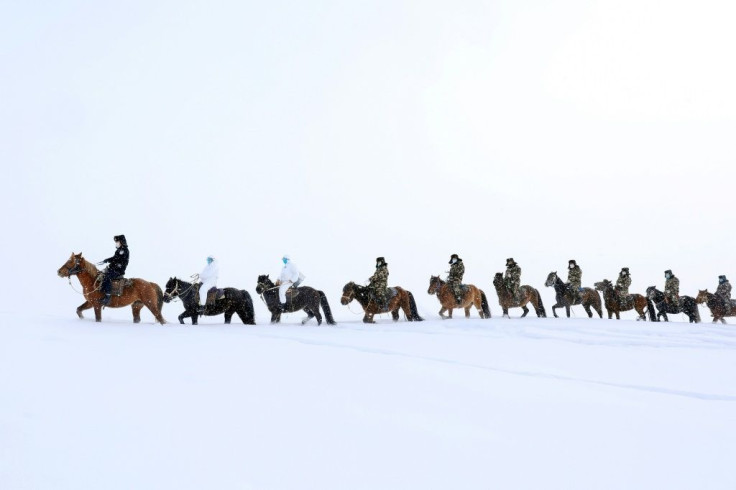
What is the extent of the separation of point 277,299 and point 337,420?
1028cm

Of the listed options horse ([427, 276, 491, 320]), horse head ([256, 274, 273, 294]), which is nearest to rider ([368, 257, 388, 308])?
horse ([427, 276, 491, 320])

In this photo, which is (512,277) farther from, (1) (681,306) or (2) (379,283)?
(1) (681,306)

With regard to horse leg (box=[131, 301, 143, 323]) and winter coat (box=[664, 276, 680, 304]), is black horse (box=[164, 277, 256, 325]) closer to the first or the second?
horse leg (box=[131, 301, 143, 323])

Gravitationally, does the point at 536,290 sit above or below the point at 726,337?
above

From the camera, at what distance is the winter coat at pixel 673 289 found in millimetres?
19828

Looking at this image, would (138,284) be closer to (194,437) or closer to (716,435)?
(194,437)

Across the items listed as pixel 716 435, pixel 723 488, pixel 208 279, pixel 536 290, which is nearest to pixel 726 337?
pixel 536 290

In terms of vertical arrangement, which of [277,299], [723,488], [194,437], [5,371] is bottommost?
[723,488]

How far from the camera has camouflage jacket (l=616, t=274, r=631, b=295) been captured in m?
21.5

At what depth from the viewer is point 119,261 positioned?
42.0 ft

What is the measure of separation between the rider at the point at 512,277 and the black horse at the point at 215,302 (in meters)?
9.35

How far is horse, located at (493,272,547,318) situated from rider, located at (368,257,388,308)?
522cm

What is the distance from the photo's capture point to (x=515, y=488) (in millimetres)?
4117

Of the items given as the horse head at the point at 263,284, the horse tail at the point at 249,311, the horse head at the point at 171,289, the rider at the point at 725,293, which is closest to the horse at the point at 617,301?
the rider at the point at 725,293
